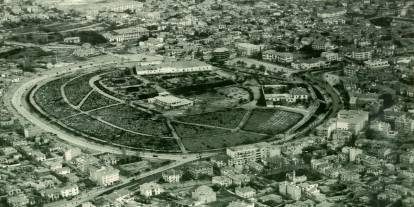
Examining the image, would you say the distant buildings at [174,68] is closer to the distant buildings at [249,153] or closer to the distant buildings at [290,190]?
the distant buildings at [249,153]

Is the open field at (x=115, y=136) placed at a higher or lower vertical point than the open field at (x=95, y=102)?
lower

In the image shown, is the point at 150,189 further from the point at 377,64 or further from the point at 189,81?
the point at 377,64

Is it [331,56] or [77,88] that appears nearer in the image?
[77,88]

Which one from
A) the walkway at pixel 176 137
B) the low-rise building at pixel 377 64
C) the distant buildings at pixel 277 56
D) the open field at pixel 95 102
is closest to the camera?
the walkway at pixel 176 137

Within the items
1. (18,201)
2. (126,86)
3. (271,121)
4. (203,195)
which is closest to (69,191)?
(18,201)

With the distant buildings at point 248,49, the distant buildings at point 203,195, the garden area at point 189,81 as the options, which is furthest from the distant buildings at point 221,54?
the distant buildings at point 203,195

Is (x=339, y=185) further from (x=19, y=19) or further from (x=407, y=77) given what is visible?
(x=19, y=19)

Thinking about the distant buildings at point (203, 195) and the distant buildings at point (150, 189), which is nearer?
the distant buildings at point (203, 195)
